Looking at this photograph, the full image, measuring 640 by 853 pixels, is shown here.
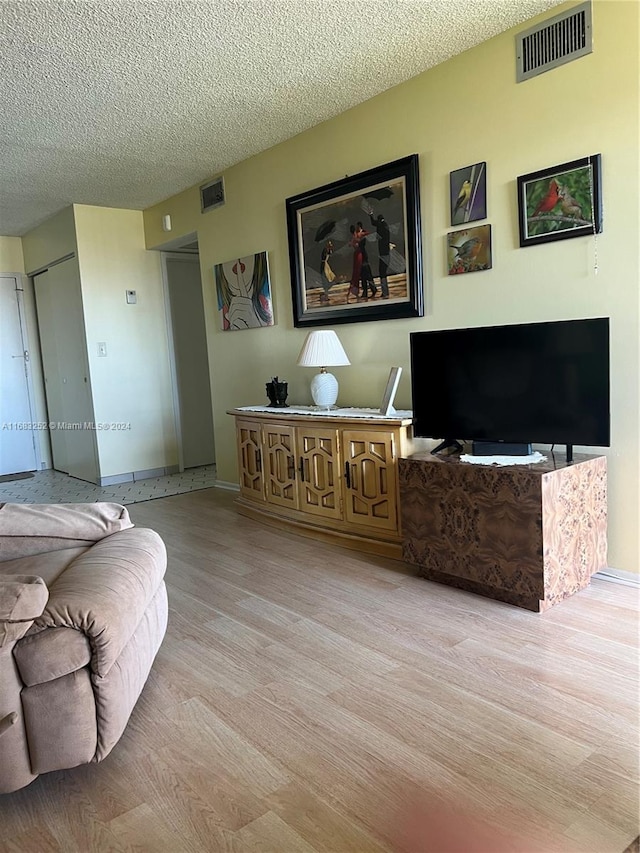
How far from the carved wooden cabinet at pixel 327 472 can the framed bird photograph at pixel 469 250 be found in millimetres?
839

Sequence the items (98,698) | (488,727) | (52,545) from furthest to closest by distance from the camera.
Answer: (52,545) → (488,727) → (98,698)

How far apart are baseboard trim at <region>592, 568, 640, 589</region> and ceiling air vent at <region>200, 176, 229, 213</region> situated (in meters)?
3.79

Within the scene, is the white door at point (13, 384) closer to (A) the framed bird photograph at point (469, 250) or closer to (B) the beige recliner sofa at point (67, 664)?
(A) the framed bird photograph at point (469, 250)

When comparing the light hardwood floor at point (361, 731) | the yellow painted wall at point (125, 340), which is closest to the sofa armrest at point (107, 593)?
the light hardwood floor at point (361, 731)

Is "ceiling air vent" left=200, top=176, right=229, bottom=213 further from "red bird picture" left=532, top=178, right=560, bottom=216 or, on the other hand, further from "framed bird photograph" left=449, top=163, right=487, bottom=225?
"red bird picture" left=532, top=178, right=560, bottom=216

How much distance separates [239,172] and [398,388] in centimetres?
223

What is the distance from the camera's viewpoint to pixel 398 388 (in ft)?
12.1

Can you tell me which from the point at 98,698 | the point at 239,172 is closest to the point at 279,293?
the point at 239,172

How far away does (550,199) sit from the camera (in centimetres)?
282

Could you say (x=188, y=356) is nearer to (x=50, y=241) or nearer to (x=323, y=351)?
(x=50, y=241)

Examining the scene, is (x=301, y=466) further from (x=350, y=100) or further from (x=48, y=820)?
(x=48, y=820)

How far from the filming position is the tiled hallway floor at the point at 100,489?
5223 millimetres

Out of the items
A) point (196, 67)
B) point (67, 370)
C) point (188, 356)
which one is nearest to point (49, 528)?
point (196, 67)

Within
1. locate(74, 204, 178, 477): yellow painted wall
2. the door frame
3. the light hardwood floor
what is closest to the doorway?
locate(74, 204, 178, 477): yellow painted wall
